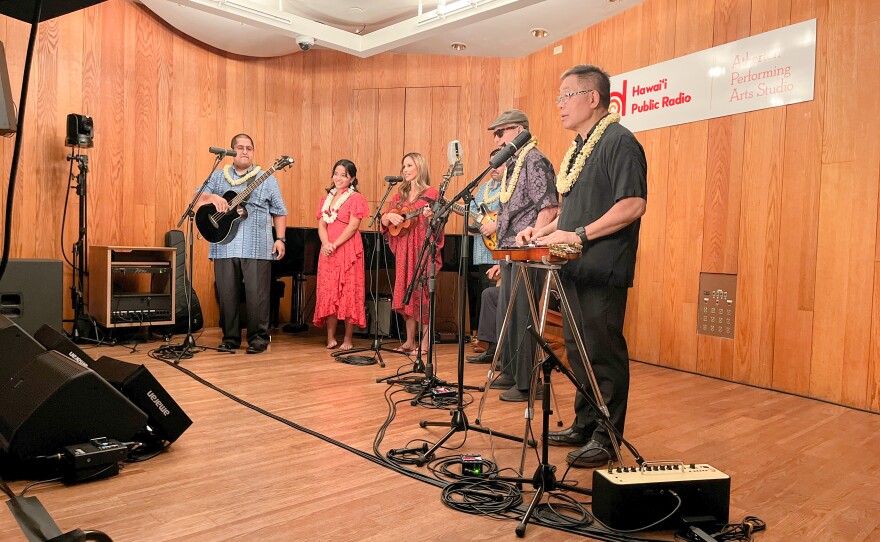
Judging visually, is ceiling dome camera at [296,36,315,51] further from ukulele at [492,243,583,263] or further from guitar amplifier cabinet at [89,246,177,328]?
ukulele at [492,243,583,263]

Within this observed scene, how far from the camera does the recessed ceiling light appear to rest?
5621 mm

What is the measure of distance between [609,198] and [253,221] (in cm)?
308

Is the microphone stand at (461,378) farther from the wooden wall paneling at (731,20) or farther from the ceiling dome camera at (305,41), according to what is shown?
the ceiling dome camera at (305,41)

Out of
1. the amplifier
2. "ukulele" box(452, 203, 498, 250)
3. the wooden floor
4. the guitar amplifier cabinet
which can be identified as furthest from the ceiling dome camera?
the amplifier

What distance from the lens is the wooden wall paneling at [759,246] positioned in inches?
157

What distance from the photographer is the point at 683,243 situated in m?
4.62

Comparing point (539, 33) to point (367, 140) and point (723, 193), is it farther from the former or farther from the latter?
point (723, 193)

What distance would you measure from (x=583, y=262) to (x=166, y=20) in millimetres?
4977

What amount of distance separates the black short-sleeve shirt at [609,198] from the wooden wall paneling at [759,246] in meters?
2.15

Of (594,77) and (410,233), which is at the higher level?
(594,77)

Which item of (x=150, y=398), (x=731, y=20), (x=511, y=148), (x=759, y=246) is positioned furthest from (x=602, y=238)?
(x=731, y=20)

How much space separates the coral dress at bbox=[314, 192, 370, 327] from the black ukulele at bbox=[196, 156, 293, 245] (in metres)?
0.62

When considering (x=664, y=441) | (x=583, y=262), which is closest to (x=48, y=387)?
(x=583, y=262)

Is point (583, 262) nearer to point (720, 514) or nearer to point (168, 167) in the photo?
point (720, 514)
